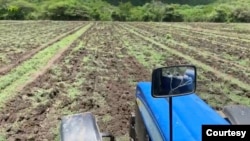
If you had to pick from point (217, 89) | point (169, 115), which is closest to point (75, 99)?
point (217, 89)

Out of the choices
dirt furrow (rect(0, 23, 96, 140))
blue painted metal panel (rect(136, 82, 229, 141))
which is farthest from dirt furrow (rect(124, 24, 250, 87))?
blue painted metal panel (rect(136, 82, 229, 141))

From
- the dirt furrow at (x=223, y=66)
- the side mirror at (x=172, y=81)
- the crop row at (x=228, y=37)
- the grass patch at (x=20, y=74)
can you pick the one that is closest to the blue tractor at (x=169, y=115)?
the side mirror at (x=172, y=81)

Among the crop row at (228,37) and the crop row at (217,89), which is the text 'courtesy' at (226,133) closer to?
the crop row at (217,89)

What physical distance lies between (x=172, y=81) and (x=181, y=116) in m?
0.46

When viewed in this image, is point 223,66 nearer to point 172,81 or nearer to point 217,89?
point 217,89

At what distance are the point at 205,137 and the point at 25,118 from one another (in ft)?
17.5

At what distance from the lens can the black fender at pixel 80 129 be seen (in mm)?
2621

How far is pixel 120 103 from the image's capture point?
7992 millimetres

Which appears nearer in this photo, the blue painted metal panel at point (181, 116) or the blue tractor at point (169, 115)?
the blue tractor at point (169, 115)

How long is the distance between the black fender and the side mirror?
25.7 inches

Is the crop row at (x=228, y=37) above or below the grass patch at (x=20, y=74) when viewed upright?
below

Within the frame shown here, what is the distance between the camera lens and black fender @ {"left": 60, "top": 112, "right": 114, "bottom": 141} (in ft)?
8.60

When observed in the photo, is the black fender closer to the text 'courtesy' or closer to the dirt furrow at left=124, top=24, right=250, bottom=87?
the text 'courtesy'

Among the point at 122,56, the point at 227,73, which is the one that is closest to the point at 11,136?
the point at 227,73
